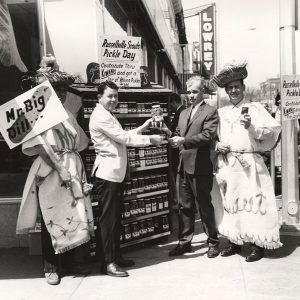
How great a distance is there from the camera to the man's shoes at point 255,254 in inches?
197

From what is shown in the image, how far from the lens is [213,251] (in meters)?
5.24

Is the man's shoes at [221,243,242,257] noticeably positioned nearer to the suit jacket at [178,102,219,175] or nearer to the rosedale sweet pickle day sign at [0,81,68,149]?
the suit jacket at [178,102,219,175]

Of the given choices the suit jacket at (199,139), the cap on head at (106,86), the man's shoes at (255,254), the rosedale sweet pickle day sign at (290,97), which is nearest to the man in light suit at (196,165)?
the suit jacket at (199,139)

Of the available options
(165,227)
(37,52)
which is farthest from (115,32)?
(165,227)

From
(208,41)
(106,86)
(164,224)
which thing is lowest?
(164,224)

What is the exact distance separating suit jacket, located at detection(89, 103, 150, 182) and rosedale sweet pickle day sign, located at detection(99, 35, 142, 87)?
934 millimetres

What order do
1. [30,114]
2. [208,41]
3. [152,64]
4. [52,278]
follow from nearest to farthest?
[30,114]
[52,278]
[152,64]
[208,41]

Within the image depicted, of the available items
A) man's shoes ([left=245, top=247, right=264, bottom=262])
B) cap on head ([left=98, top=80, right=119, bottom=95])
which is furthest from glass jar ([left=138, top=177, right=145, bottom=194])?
man's shoes ([left=245, top=247, right=264, bottom=262])

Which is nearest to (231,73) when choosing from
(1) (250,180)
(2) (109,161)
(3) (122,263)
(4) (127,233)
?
(1) (250,180)

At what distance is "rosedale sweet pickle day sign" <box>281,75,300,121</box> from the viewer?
578 cm

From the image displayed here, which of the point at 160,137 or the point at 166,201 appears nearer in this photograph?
the point at 160,137

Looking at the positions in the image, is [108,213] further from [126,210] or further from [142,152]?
[142,152]

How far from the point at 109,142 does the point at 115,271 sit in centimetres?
133

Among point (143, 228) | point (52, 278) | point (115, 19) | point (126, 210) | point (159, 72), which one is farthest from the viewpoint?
point (159, 72)
